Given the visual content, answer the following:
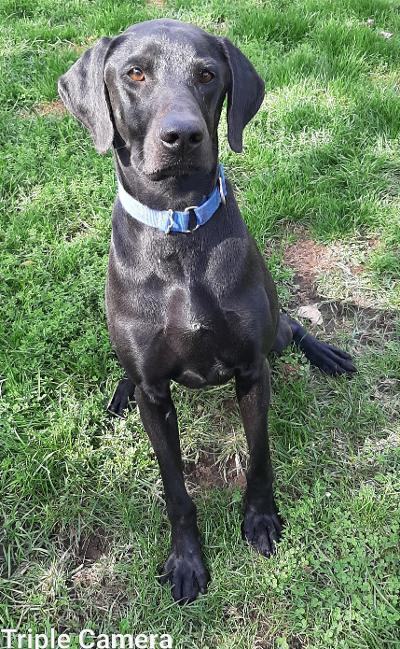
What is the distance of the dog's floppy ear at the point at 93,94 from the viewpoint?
2191mm

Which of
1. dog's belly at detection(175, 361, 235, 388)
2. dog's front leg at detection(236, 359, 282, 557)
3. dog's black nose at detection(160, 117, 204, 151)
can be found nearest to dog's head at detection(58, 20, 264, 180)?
dog's black nose at detection(160, 117, 204, 151)

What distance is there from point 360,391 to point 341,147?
5.30 feet

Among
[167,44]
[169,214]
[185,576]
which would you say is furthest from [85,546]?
[167,44]

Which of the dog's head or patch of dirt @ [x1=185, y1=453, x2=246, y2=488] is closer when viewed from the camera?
the dog's head

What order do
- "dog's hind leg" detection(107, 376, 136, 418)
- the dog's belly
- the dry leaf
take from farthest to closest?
the dry leaf → "dog's hind leg" detection(107, 376, 136, 418) → the dog's belly

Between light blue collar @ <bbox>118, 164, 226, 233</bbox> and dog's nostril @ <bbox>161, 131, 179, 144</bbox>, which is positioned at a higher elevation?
dog's nostril @ <bbox>161, 131, 179, 144</bbox>

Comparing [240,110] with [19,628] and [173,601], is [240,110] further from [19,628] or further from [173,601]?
[19,628]

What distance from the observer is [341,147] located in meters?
4.00

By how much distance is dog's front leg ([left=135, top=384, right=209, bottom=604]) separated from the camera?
8.05 feet

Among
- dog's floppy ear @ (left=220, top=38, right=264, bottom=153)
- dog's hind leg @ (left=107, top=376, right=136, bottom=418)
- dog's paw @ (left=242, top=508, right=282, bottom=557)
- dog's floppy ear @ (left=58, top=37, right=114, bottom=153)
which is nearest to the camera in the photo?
dog's floppy ear @ (left=58, top=37, right=114, bottom=153)

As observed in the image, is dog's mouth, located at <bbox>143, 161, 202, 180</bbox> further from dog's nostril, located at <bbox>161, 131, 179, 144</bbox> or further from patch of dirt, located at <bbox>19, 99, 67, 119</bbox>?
patch of dirt, located at <bbox>19, 99, 67, 119</bbox>

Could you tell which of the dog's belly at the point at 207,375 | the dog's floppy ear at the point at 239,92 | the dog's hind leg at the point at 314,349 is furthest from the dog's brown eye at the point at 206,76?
the dog's hind leg at the point at 314,349

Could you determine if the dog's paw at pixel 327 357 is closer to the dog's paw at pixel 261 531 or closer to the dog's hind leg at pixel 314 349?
the dog's hind leg at pixel 314 349

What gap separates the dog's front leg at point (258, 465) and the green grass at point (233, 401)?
68 millimetres
